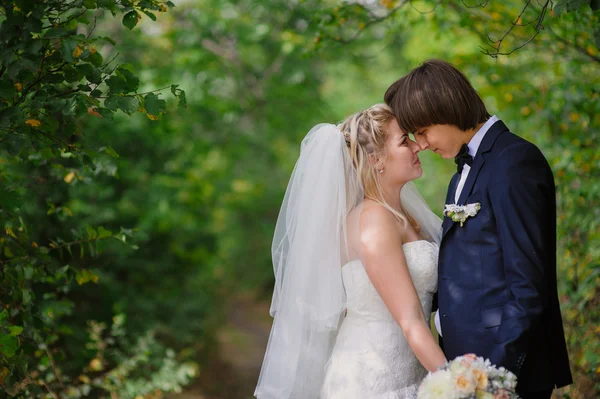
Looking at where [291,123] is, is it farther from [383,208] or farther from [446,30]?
[383,208]

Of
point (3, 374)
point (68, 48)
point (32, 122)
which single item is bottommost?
point (3, 374)

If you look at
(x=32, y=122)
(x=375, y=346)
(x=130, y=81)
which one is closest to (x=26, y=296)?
(x=32, y=122)

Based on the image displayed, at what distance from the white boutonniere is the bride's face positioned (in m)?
0.55

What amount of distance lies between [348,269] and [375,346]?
0.41 metres

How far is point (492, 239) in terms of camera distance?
102 inches

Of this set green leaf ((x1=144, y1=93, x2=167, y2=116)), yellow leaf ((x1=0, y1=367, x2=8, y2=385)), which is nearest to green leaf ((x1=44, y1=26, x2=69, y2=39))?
green leaf ((x1=144, y1=93, x2=167, y2=116))

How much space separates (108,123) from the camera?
23.3 ft

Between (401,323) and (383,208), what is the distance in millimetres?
608

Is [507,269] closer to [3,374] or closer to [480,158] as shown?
[480,158]

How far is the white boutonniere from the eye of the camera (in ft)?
8.64

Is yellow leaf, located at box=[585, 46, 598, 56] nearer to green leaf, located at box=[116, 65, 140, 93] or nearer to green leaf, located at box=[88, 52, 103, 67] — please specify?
green leaf, located at box=[116, 65, 140, 93]

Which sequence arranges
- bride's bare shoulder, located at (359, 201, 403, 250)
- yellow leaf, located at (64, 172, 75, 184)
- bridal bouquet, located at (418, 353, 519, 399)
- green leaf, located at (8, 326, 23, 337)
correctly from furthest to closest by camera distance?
1. yellow leaf, located at (64, 172, 75, 184)
2. bride's bare shoulder, located at (359, 201, 403, 250)
3. green leaf, located at (8, 326, 23, 337)
4. bridal bouquet, located at (418, 353, 519, 399)

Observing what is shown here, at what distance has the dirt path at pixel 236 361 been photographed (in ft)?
30.0

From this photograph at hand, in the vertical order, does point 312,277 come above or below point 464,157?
below
